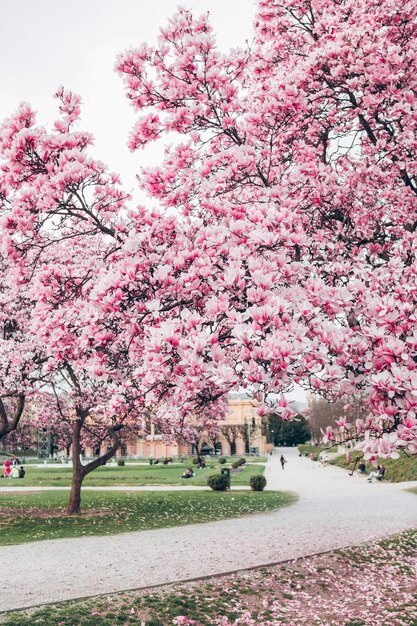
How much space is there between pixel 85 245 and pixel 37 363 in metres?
3.94

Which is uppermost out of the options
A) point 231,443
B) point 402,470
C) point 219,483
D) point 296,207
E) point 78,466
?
point 296,207

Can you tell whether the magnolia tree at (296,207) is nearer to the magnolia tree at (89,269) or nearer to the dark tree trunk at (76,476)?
the magnolia tree at (89,269)

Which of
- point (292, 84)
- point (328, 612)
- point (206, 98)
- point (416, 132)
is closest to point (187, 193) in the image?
point (206, 98)

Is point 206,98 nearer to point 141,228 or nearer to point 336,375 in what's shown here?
point 141,228

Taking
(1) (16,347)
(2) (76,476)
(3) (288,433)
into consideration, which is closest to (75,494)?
(2) (76,476)

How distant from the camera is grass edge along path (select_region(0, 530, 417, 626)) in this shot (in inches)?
333

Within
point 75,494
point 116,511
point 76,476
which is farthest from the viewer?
point 116,511

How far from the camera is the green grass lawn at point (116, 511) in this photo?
671 inches

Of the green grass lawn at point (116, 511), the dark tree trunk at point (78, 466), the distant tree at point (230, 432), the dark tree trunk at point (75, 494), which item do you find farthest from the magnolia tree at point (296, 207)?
the distant tree at point (230, 432)

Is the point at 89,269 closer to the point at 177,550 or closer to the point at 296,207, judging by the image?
the point at 296,207

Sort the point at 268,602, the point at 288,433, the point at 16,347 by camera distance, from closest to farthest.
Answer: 1. the point at 268,602
2. the point at 16,347
3. the point at 288,433

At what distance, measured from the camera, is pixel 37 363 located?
17594 millimetres

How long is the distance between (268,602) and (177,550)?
4.48m

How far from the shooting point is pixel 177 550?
1364 centimetres
